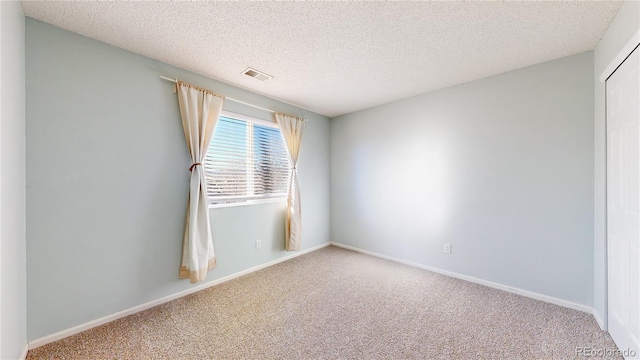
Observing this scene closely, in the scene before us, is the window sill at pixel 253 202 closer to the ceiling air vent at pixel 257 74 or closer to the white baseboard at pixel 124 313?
the white baseboard at pixel 124 313

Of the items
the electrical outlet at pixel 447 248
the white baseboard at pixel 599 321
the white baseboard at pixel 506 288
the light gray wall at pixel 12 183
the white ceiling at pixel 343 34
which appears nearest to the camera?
the light gray wall at pixel 12 183

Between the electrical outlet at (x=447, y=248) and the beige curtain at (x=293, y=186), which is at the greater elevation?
the beige curtain at (x=293, y=186)

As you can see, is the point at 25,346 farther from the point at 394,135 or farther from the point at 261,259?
the point at 394,135

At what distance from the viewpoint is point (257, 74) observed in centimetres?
258

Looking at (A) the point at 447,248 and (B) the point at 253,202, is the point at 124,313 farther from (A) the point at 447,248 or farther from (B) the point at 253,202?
(A) the point at 447,248

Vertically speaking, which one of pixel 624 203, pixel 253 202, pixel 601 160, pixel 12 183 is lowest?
pixel 253 202

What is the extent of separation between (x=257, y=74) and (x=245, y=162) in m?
1.09

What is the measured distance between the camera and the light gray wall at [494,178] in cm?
218

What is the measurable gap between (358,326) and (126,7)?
294 cm

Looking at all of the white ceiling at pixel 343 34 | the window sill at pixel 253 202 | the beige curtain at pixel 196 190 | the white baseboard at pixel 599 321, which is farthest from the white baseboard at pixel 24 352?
the white baseboard at pixel 599 321

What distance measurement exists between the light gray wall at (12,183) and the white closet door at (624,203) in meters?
3.66

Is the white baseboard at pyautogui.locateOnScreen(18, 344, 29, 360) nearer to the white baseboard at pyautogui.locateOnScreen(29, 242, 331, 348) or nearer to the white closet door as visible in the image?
the white baseboard at pyautogui.locateOnScreen(29, 242, 331, 348)

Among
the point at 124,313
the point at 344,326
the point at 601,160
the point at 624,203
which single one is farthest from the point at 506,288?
the point at 124,313

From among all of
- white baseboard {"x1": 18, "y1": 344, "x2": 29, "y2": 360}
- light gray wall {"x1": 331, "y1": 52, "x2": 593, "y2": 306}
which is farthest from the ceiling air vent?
white baseboard {"x1": 18, "y1": 344, "x2": 29, "y2": 360}
